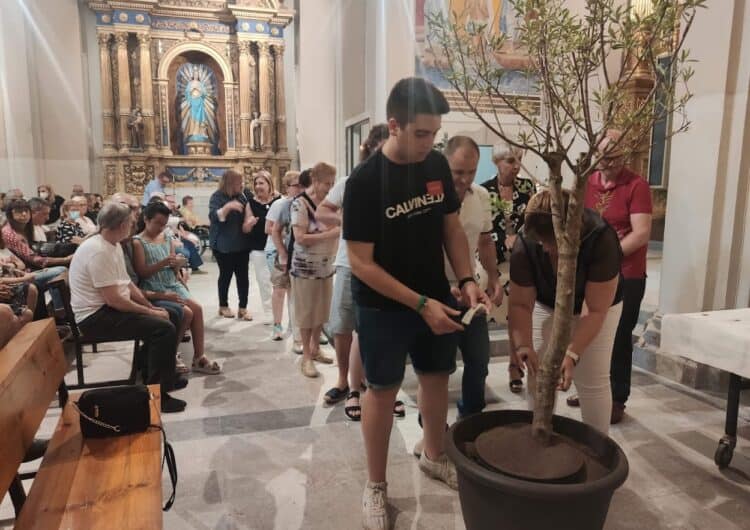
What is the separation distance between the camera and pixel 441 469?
7.71 ft

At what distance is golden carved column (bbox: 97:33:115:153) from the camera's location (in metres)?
11.7

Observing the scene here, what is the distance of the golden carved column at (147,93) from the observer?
11.9 metres

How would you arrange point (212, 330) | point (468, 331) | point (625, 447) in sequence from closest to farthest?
point (468, 331) → point (625, 447) → point (212, 330)

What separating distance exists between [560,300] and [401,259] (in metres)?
0.54

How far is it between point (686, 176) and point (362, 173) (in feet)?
8.06

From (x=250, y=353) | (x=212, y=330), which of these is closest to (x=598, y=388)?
(x=250, y=353)

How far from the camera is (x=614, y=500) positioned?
2234 millimetres

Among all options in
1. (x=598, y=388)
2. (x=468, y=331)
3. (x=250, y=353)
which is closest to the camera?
(x=598, y=388)

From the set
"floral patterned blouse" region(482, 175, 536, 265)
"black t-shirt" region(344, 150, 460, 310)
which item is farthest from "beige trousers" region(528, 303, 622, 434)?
"floral patterned blouse" region(482, 175, 536, 265)

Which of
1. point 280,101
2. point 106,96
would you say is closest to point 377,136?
point 280,101

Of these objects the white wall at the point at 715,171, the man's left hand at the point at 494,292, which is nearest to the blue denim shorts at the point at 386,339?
the man's left hand at the point at 494,292

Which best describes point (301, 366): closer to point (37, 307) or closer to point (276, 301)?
point (276, 301)

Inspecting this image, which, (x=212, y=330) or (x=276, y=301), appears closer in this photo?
(x=276, y=301)

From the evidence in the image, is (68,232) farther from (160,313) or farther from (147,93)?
(147,93)
